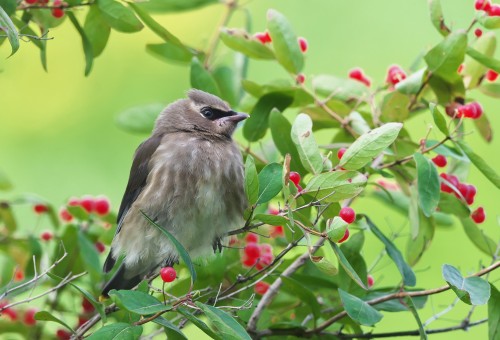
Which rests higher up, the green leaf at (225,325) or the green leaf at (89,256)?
the green leaf at (225,325)

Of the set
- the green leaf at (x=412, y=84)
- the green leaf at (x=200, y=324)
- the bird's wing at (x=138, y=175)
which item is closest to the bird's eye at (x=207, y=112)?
the bird's wing at (x=138, y=175)

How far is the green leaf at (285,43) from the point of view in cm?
305

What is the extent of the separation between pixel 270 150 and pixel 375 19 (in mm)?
1945

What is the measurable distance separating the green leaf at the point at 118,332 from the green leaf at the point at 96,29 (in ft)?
3.08

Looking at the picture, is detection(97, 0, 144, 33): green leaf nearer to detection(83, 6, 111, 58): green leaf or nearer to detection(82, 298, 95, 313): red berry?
detection(83, 6, 111, 58): green leaf

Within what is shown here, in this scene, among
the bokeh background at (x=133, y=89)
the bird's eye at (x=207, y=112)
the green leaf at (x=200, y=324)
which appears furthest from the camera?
the bokeh background at (x=133, y=89)

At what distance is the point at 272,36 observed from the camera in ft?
10.1

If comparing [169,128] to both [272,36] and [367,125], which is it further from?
[367,125]

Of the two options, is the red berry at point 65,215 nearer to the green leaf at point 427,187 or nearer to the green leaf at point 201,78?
the green leaf at point 201,78

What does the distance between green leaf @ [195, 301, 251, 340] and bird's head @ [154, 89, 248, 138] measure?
1.08 metres

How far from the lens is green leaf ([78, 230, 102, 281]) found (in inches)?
117

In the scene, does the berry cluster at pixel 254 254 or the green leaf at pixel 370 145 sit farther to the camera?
the berry cluster at pixel 254 254

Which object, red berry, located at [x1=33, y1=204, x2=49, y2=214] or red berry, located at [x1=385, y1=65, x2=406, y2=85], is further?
red berry, located at [x1=33, y1=204, x2=49, y2=214]

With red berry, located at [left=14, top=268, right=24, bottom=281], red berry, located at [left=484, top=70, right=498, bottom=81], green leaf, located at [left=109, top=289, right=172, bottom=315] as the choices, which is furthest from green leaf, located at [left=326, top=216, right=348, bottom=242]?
red berry, located at [left=14, top=268, right=24, bottom=281]
